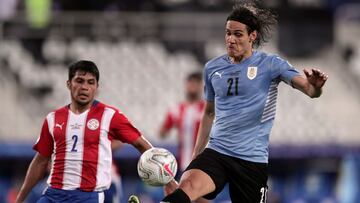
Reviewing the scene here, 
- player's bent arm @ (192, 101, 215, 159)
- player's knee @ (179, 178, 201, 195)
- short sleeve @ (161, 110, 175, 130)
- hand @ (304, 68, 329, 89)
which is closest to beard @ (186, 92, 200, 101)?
short sleeve @ (161, 110, 175, 130)

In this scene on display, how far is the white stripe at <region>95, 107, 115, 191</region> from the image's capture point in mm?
8070

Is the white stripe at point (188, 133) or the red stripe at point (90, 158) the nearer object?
the red stripe at point (90, 158)

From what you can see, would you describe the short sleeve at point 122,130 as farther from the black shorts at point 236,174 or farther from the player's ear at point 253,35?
the player's ear at point 253,35

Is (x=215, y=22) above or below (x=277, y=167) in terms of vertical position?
above

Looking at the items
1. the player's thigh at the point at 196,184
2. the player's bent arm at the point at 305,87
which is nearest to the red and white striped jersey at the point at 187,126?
the player's thigh at the point at 196,184

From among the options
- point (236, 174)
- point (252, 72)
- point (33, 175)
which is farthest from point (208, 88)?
point (33, 175)

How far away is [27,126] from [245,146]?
32.4ft

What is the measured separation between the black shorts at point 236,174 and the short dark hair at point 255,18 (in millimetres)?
1010

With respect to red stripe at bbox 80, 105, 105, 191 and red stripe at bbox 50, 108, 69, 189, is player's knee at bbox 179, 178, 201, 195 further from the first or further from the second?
red stripe at bbox 50, 108, 69, 189

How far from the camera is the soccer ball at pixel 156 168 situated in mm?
7797

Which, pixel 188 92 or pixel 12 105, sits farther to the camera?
pixel 12 105

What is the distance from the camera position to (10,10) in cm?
1830

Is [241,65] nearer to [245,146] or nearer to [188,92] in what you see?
[245,146]

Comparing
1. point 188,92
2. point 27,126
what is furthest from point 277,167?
point 188,92
